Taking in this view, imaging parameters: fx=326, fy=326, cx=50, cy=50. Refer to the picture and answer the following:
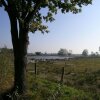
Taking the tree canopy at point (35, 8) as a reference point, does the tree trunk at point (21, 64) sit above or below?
below

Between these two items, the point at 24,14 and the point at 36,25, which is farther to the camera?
the point at 36,25

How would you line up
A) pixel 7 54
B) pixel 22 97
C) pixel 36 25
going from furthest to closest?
pixel 7 54 < pixel 36 25 < pixel 22 97

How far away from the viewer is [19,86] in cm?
1670

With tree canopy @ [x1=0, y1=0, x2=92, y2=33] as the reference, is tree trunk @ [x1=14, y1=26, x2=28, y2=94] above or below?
below

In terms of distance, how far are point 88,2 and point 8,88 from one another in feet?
20.3

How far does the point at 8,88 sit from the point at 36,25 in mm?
3771

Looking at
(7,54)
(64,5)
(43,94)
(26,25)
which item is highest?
(64,5)

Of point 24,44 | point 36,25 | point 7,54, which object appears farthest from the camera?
point 7,54

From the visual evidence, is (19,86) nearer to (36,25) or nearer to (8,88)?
(8,88)

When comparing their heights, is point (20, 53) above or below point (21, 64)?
above

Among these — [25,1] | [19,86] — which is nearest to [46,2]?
[25,1]

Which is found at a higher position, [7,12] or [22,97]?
[7,12]

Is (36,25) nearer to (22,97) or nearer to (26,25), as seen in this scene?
(26,25)

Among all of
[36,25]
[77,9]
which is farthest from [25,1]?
[77,9]
